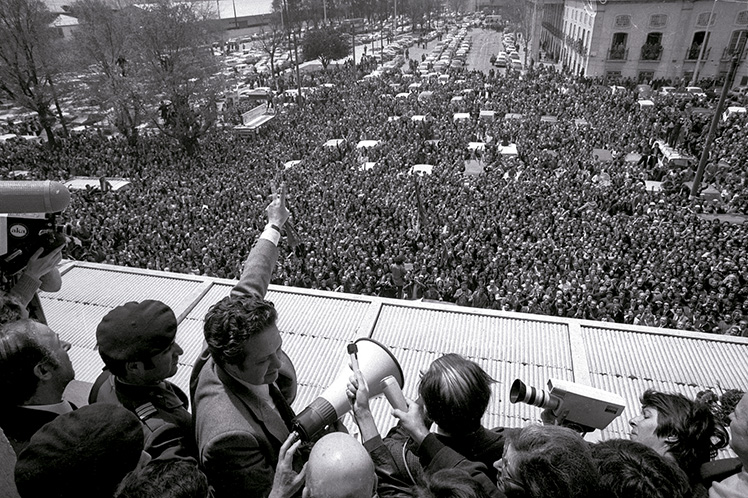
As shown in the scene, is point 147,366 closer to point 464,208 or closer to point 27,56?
point 464,208

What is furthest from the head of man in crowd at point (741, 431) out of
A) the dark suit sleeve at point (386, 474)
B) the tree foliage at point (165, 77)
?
the tree foliage at point (165, 77)

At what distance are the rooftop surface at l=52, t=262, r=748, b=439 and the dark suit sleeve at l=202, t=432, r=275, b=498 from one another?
11.5 feet

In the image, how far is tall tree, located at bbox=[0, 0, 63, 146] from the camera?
92.6 ft

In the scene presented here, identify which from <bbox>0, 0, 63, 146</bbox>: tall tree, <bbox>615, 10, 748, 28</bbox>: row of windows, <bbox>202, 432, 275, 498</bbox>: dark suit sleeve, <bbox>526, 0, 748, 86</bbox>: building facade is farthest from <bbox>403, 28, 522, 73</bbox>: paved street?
<bbox>202, 432, 275, 498</bbox>: dark suit sleeve

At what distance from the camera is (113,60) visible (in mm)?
31766

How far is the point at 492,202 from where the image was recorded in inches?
648

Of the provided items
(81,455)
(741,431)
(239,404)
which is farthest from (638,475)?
(81,455)

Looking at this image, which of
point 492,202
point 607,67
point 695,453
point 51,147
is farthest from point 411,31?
point 695,453

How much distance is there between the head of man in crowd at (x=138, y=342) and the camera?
245cm

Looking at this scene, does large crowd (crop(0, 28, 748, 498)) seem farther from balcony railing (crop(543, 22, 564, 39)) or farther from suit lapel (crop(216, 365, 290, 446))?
balcony railing (crop(543, 22, 564, 39))

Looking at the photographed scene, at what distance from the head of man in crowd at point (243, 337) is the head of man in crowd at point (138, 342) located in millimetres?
357

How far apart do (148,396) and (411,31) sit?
295 ft

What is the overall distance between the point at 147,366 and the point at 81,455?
0.77m

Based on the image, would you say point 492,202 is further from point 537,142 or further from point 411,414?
point 411,414
